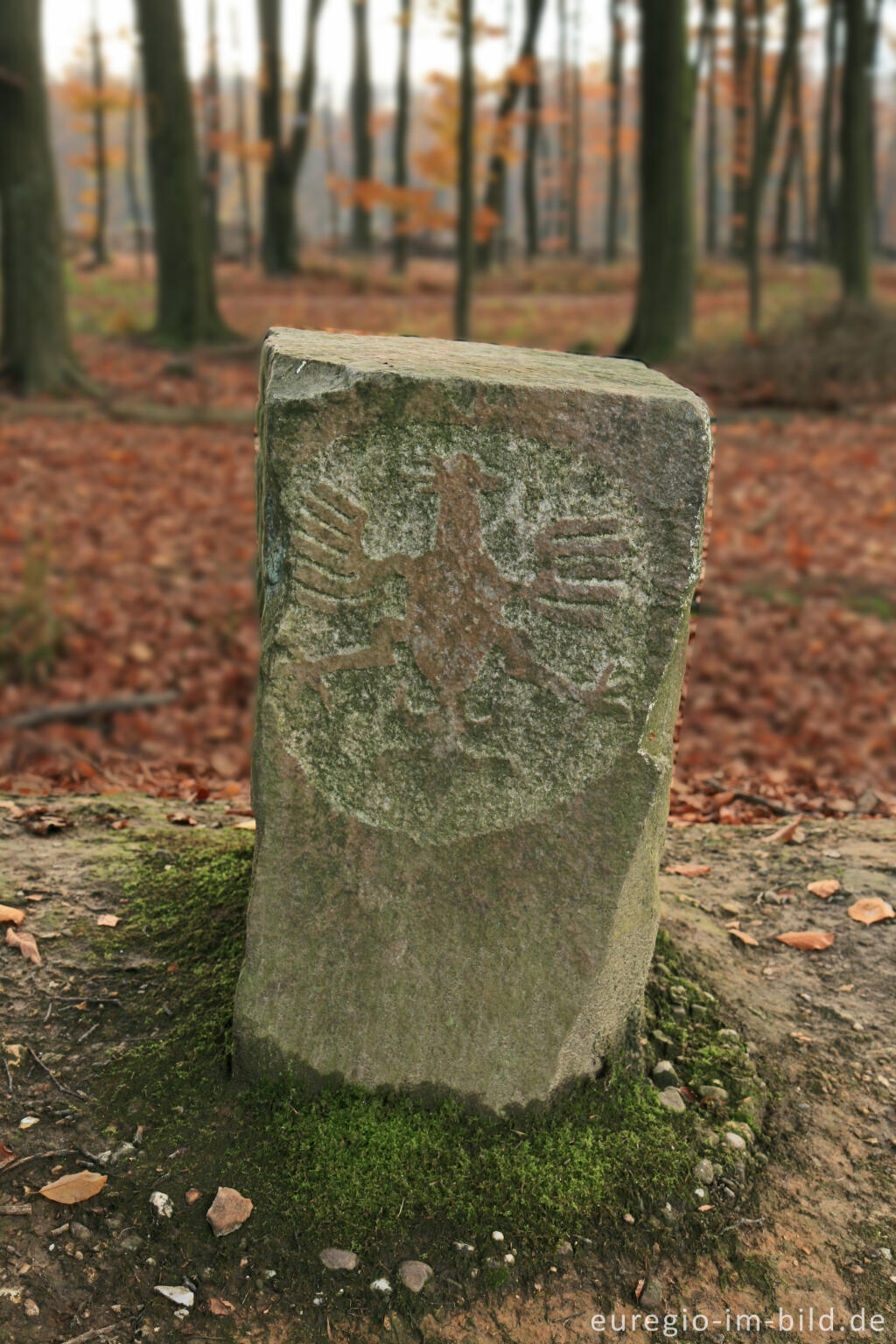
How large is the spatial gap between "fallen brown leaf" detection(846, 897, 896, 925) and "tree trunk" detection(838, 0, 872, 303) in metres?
9.70

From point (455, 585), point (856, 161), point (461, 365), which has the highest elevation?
point (856, 161)

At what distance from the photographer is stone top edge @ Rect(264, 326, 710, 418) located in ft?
6.50

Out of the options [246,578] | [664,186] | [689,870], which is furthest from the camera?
[664,186]

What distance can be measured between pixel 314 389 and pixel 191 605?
147 inches

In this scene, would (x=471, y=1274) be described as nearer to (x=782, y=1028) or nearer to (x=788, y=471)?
(x=782, y=1028)

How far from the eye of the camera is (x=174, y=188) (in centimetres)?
1114

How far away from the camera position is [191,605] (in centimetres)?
554

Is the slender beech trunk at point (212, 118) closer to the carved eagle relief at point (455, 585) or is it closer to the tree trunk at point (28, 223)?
the tree trunk at point (28, 223)

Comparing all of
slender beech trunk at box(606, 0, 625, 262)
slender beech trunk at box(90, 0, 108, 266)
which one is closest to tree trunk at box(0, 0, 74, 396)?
slender beech trunk at box(90, 0, 108, 266)

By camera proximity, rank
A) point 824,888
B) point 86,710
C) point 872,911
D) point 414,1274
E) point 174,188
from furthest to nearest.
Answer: point 174,188 < point 86,710 < point 824,888 < point 872,911 < point 414,1274

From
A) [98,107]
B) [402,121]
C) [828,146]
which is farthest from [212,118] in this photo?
Result: [828,146]

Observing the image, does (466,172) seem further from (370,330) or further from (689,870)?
(689,870)

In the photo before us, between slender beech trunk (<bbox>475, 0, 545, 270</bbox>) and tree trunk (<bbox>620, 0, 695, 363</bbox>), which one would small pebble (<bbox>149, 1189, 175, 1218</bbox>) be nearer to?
tree trunk (<bbox>620, 0, 695, 363</bbox>)

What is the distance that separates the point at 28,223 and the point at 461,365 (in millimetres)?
7482
